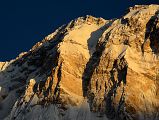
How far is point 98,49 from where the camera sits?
108 metres

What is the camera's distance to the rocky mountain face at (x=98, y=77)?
314 feet

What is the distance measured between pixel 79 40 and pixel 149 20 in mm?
12465

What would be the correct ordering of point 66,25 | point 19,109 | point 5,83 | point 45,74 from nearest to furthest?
point 19,109
point 45,74
point 5,83
point 66,25

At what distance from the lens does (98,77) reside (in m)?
101

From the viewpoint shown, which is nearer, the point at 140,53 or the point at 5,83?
the point at 140,53

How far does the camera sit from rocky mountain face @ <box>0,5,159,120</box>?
9575cm

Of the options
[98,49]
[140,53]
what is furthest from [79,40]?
[140,53]

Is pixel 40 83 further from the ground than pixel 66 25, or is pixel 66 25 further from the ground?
pixel 66 25

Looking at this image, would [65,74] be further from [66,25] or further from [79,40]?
[66,25]

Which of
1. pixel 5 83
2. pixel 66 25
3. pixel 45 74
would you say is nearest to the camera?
pixel 45 74

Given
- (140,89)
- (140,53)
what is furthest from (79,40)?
(140,89)

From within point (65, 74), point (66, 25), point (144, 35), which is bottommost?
point (65, 74)

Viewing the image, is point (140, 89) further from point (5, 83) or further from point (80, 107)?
point (5, 83)

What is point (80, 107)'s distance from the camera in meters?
97.6
